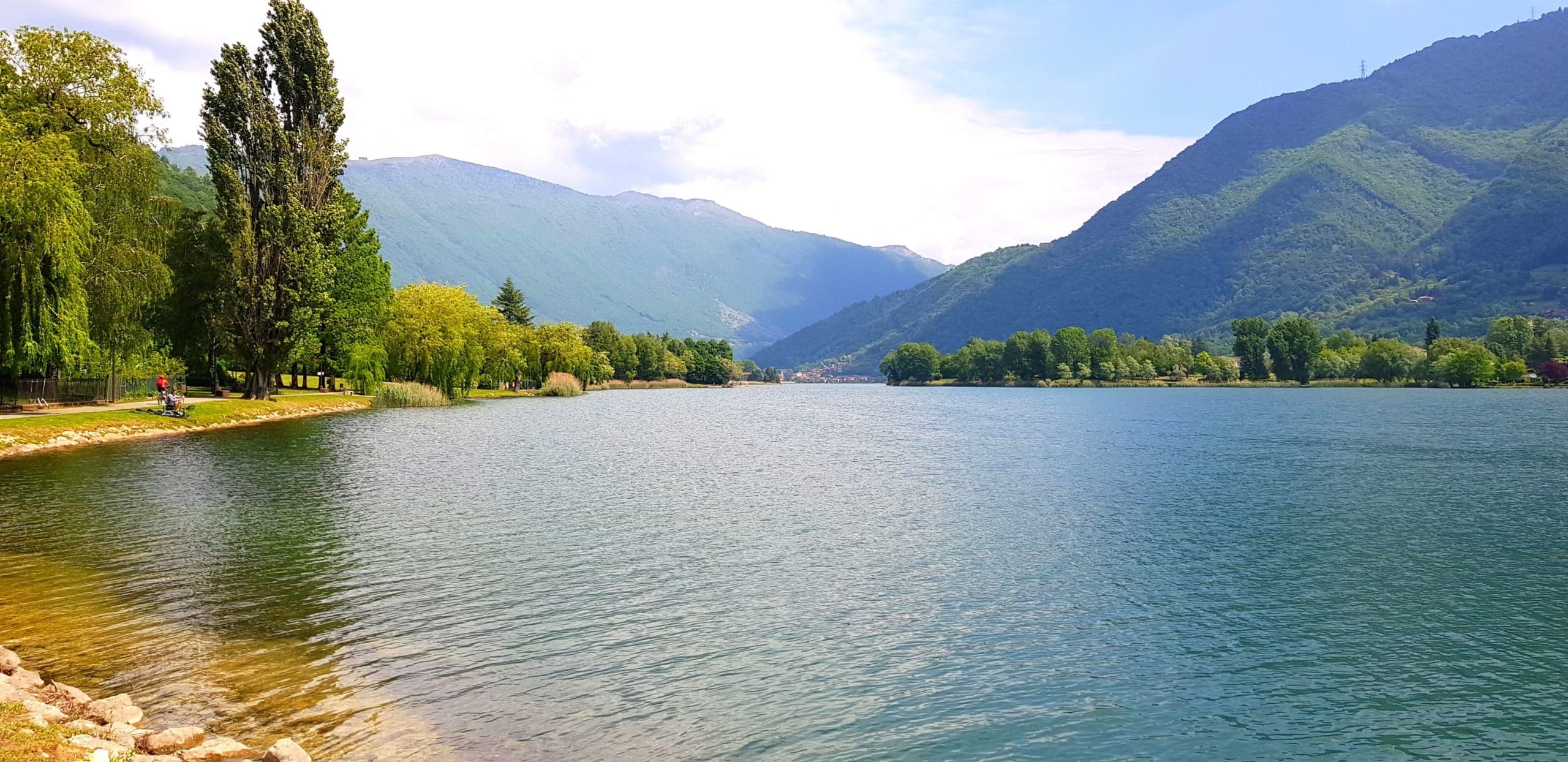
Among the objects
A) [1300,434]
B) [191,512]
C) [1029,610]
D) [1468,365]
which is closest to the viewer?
[1029,610]

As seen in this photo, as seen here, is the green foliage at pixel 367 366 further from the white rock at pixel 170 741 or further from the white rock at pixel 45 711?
the white rock at pixel 170 741

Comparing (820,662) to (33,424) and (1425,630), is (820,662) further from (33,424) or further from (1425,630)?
(33,424)

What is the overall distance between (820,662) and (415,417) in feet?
254

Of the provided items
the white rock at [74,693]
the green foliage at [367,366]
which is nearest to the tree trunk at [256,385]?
the green foliage at [367,366]

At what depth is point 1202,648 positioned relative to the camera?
1800 centimetres

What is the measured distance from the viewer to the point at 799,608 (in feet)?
67.3

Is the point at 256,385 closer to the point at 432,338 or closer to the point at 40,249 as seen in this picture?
the point at 432,338

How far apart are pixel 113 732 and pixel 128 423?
191 feet

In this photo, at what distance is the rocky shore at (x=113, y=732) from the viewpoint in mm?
10680

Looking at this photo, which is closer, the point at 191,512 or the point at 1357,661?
the point at 1357,661

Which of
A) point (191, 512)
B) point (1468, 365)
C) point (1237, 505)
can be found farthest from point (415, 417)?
point (1468, 365)

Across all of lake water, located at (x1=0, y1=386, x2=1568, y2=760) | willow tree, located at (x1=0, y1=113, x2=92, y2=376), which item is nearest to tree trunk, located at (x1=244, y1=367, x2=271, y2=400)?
willow tree, located at (x1=0, y1=113, x2=92, y2=376)

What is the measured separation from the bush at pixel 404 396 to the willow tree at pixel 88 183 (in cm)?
4316

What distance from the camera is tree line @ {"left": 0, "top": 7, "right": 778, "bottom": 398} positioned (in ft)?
159
